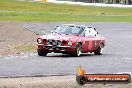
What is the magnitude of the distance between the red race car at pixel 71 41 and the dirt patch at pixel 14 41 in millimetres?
1933

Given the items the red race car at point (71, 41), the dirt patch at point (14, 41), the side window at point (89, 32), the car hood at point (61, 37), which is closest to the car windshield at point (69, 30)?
the red race car at point (71, 41)

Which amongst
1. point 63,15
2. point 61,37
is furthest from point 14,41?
point 63,15

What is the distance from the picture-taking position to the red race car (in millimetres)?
23250

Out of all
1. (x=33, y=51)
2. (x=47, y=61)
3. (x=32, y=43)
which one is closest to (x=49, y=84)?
(x=47, y=61)

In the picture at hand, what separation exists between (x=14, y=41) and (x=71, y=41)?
9722 mm

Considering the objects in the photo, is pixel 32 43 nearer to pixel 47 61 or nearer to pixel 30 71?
pixel 47 61

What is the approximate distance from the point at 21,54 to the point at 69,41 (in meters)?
2.26

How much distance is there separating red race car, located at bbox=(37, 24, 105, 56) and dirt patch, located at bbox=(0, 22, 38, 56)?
6.34ft

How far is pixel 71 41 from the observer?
76.9ft

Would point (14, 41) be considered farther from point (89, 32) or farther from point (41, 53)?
point (41, 53)

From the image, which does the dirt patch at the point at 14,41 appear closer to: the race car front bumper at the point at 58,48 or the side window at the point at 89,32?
the race car front bumper at the point at 58,48

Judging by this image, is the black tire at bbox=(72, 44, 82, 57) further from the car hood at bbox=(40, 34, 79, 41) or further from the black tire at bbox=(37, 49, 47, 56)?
the black tire at bbox=(37, 49, 47, 56)

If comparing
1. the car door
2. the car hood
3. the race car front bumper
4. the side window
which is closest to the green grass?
the side window

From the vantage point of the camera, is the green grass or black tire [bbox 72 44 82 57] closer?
black tire [bbox 72 44 82 57]
